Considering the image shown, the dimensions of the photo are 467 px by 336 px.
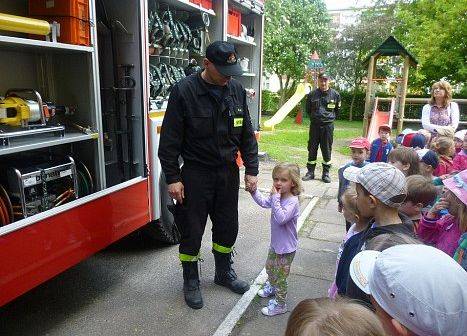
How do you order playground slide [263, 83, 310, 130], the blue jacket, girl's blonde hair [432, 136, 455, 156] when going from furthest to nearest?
playground slide [263, 83, 310, 130]
the blue jacket
girl's blonde hair [432, 136, 455, 156]

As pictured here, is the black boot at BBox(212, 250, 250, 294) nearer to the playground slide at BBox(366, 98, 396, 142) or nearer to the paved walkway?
the paved walkway

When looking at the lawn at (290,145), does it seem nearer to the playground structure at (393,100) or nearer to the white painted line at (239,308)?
the playground structure at (393,100)

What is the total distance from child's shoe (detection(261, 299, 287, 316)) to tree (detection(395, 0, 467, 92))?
13607mm

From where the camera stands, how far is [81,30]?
8.89ft

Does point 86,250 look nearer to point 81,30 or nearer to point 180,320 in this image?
point 180,320

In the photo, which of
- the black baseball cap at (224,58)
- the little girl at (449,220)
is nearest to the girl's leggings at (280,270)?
the little girl at (449,220)

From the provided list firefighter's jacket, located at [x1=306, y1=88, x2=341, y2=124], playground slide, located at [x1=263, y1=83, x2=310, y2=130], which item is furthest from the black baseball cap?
playground slide, located at [x1=263, y1=83, x2=310, y2=130]

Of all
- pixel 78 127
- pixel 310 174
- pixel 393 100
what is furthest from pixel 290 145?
pixel 78 127

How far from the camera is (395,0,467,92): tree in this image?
45.5ft

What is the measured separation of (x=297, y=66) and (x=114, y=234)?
2125 centimetres

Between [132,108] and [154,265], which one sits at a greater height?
[132,108]

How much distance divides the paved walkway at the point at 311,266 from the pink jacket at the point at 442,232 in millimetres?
1143

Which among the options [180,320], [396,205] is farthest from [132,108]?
[396,205]

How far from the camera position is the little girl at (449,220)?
2.06m
